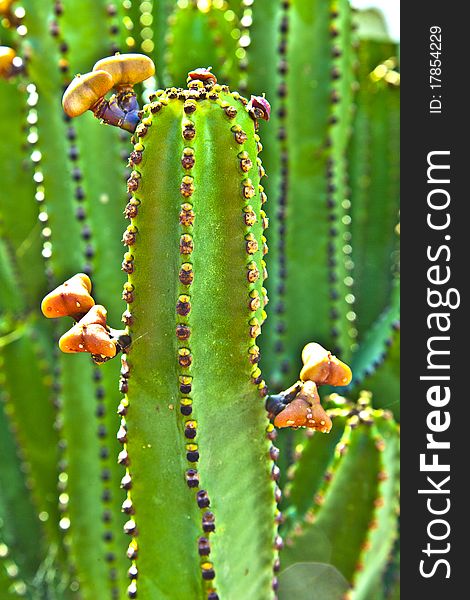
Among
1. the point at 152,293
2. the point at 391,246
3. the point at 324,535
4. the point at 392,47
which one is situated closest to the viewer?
the point at 152,293

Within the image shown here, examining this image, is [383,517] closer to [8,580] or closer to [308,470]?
[308,470]

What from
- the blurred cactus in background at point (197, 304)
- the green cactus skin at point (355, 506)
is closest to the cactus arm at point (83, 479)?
the blurred cactus in background at point (197, 304)

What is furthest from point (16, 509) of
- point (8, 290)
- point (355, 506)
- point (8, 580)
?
point (355, 506)

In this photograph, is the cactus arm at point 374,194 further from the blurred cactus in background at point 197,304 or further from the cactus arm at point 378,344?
the cactus arm at point 378,344

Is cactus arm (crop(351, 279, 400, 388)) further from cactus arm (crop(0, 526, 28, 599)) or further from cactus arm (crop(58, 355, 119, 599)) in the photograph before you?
cactus arm (crop(0, 526, 28, 599))

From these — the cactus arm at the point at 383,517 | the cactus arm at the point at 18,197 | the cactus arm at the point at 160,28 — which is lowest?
the cactus arm at the point at 383,517

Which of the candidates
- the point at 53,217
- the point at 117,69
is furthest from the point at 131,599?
the point at 53,217

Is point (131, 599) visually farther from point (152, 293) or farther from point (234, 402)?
point (152, 293)

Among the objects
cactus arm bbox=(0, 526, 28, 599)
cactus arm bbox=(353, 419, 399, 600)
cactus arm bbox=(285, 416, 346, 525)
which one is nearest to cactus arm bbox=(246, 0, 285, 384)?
cactus arm bbox=(285, 416, 346, 525)
